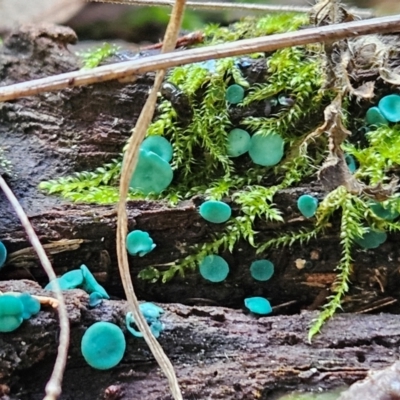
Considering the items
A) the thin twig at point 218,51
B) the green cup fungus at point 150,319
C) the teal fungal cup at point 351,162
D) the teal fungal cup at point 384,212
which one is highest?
the teal fungal cup at point 351,162

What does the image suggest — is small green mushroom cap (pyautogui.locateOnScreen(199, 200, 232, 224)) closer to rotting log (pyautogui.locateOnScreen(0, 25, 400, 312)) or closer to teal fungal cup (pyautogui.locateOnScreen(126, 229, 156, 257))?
rotting log (pyautogui.locateOnScreen(0, 25, 400, 312))

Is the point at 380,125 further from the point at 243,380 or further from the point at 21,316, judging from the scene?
the point at 21,316

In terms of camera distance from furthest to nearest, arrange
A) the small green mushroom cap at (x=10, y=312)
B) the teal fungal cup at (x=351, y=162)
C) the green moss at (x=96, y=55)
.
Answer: the green moss at (x=96, y=55), the teal fungal cup at (x=351, y=162), the small green mushroom cap at (x=10, y=312)

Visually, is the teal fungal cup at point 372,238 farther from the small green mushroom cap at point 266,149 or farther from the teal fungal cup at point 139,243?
the teal fungal cup at point 139,243

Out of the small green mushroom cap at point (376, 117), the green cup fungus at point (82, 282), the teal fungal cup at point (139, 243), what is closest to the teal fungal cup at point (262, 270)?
the teal fungal cup at point (139, 243)

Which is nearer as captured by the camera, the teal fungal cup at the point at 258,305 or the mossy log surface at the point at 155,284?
the mossy log surface at the point at 155,284

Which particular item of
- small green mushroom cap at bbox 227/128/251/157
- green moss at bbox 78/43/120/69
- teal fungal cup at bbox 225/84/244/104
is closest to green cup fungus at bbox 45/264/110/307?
small green mushroom cap at bbox 227/128/251/157

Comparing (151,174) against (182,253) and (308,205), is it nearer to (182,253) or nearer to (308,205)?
(182,253)
